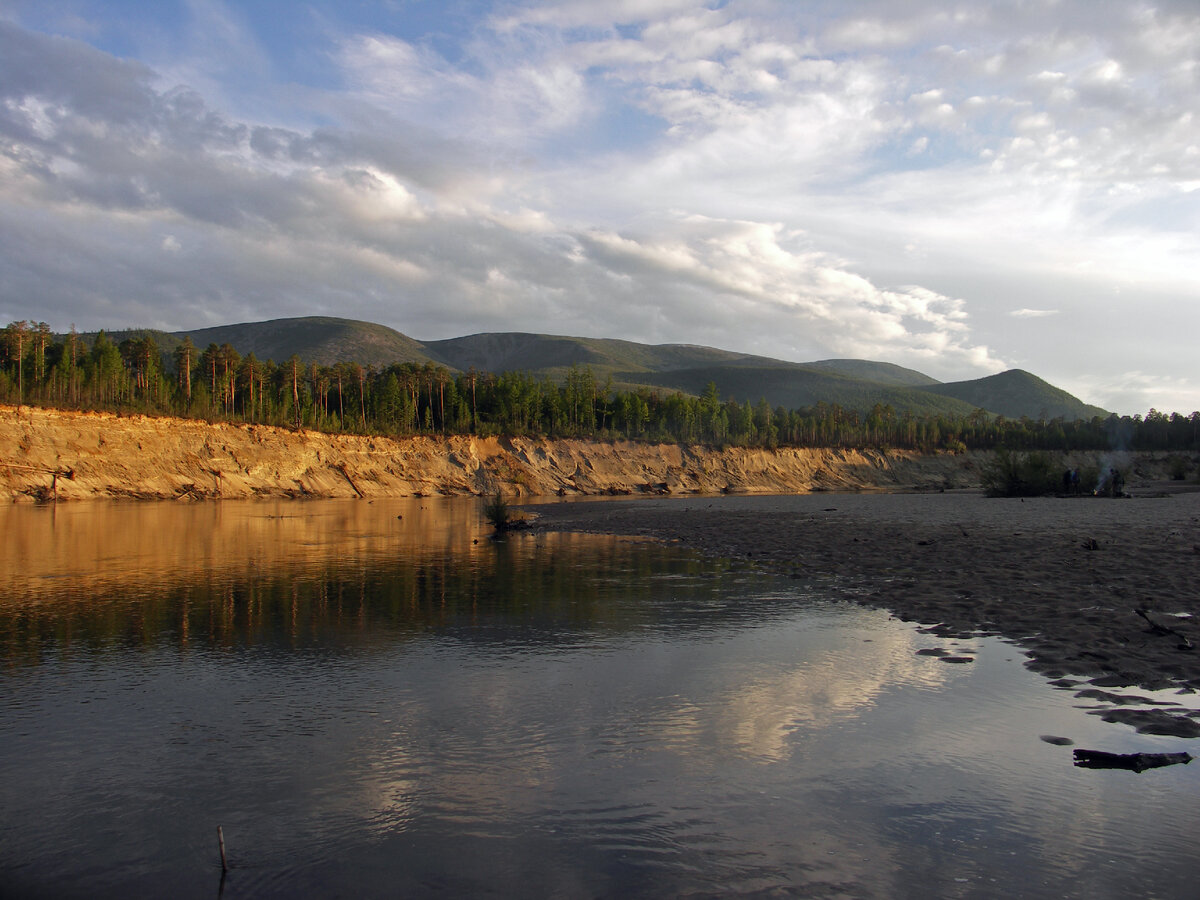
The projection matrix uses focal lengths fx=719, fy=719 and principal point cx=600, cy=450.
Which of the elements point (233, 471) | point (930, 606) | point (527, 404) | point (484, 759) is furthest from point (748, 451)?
point (484, 759)

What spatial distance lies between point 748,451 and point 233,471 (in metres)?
79.6

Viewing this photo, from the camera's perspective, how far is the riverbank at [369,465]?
221 feet

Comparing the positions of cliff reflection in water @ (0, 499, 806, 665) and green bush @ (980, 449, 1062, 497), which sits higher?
green bush @ (980, 449, 1062, 497)

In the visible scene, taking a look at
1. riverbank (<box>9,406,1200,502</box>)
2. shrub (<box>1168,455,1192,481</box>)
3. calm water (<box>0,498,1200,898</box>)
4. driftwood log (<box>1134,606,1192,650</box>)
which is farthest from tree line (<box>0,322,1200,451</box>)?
driftwood log (<box>1134,606,1192,650</box>)

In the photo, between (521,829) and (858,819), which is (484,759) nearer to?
(521,829)

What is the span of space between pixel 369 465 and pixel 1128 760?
89.9 meters

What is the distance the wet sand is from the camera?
1035 cm

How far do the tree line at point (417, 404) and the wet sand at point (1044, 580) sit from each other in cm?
7099

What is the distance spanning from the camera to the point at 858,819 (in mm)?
6336

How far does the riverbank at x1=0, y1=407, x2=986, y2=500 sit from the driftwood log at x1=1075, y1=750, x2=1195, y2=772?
7818cm

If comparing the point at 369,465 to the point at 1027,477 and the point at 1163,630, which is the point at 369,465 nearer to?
the point at 1027,477

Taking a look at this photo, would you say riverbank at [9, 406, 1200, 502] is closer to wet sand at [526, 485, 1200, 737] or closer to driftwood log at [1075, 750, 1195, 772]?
wet sand at [526, 485, 1200, 737]

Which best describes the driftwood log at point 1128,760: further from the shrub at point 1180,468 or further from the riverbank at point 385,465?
the shrub at point 1180,468

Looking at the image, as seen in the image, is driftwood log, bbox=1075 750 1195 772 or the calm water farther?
driftwood log, bbox=1075 750 1195 772
